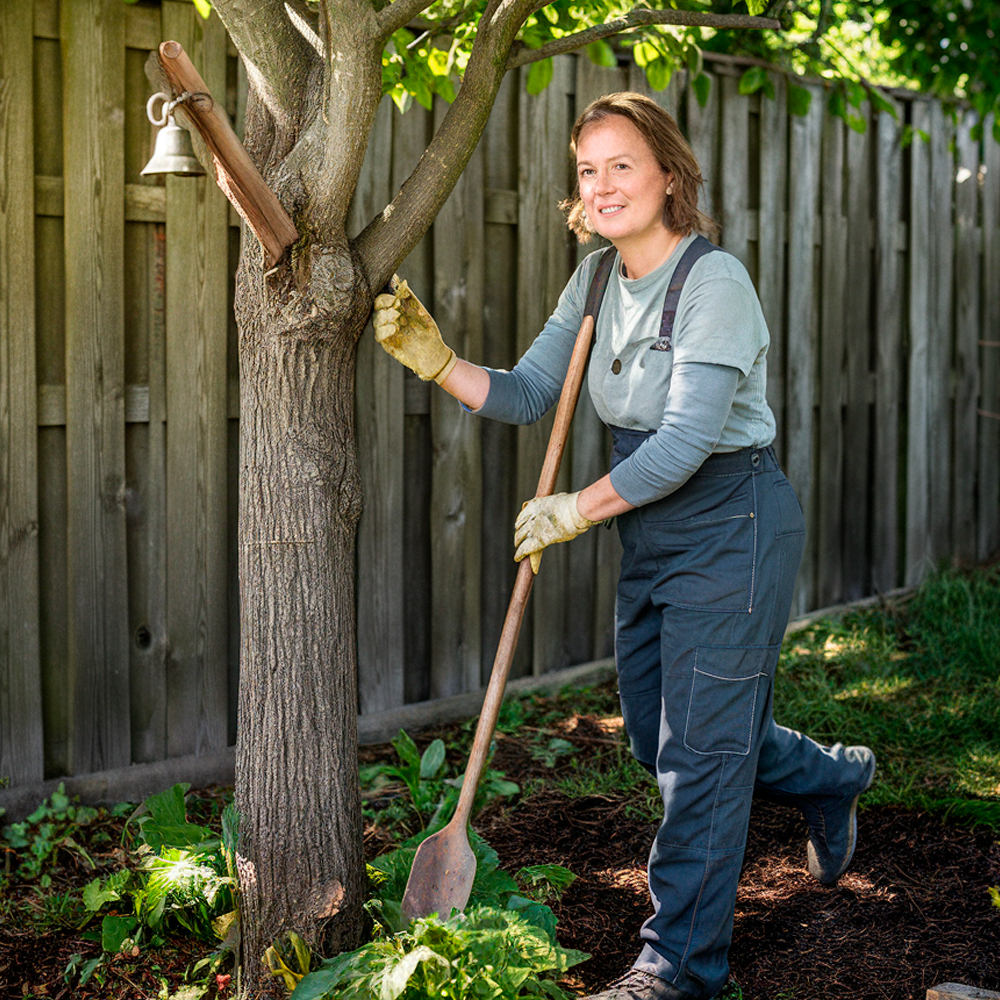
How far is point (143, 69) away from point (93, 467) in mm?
1210

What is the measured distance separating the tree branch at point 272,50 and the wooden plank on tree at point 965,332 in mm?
4683

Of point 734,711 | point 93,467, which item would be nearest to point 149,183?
point 93,467

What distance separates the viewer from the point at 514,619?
8.87 ft

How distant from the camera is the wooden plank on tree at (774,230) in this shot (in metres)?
5.08

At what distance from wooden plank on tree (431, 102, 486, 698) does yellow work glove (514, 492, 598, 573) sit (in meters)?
1.41

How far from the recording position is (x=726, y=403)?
246 cm

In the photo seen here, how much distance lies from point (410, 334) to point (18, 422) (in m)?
1.33

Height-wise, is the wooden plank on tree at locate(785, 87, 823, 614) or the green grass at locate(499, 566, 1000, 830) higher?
the wooden plank on tree at locate(785, 87, 823, 614)

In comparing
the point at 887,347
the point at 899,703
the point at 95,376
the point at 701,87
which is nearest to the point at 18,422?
the point at 95,376

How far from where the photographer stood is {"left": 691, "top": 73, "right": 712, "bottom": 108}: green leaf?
435 cm

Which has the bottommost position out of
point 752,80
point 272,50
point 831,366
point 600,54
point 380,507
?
point 380,507

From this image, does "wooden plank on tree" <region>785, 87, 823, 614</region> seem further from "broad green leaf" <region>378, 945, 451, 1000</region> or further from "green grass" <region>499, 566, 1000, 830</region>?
"broad green leaf" <region>378, 945, 451, 1000</region>

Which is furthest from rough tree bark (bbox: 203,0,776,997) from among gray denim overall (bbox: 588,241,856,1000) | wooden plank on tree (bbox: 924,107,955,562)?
wooden plank on tree (bbox: 924,107,955,562)

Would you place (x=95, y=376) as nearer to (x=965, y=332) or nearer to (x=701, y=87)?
(x=701, y=87)
